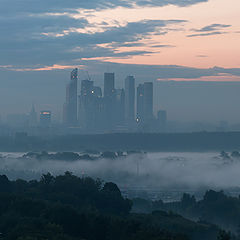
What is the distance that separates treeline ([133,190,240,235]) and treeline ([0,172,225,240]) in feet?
75.5

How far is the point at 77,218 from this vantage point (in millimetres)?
67000

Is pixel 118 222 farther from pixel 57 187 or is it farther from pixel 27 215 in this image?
pixel 57 187

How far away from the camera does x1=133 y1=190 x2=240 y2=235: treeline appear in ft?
382

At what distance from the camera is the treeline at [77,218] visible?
5791 centimetres

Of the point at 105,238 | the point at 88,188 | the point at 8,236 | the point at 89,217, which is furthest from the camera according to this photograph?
the point at 88,188

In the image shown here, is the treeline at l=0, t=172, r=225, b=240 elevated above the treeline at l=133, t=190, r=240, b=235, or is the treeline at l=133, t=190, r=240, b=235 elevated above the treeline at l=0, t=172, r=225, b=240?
the treeline at l=0, t=172, r=225, b=240

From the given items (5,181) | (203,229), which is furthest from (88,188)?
(203,229)

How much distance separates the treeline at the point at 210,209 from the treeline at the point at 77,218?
75.5 feet

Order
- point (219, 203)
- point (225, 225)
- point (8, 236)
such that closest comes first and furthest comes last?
point (8, 236)
point (225, 225)
point (219, 203)

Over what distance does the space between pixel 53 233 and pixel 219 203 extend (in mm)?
76857

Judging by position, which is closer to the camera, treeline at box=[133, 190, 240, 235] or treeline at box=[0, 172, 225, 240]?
treeline at box=[0, 172, 225, 240]

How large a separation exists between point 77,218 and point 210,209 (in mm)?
61181

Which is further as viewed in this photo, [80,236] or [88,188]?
[88,188]

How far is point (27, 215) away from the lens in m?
72.1
